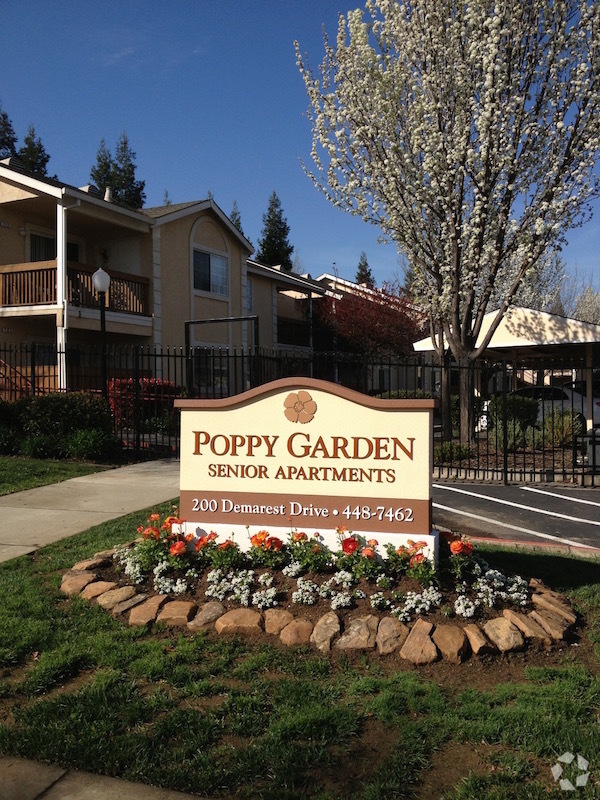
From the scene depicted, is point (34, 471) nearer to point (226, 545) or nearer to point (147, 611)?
point (226, 545)

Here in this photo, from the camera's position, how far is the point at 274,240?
4469 cm

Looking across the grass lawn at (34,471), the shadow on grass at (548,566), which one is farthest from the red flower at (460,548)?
the grass lawn at (34,471)

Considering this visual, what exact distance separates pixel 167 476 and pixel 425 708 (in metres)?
8.23

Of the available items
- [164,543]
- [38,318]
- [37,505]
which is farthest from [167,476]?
[38,318]

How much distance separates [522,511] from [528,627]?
16.0 ft

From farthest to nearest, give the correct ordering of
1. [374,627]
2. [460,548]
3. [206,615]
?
[460,548] → [206,615] → [374,627]

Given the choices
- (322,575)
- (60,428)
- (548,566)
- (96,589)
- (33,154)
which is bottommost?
(548,566)

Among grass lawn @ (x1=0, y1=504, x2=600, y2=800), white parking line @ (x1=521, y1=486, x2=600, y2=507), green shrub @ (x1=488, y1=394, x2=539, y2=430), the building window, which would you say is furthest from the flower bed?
the building window

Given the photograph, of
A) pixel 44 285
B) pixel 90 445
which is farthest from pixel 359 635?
pixel 44 285

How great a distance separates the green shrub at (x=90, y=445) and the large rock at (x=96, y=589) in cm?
760

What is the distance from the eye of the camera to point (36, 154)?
45.2 m

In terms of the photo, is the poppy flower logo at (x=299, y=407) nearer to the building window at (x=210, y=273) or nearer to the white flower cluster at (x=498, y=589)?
the white flower cluster at (x=498, y=589)

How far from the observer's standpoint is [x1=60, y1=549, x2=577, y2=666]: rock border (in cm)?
401

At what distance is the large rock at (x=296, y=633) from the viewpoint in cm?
415
